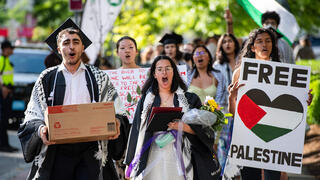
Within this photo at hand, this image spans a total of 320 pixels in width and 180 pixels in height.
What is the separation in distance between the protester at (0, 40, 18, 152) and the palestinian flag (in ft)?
18.2

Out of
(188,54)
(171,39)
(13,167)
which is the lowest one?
(13,167)

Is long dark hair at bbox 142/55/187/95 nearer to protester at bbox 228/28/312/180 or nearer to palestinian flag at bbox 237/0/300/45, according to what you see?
protester at bbox 228/28/312/180

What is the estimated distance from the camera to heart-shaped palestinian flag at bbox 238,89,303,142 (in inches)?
235

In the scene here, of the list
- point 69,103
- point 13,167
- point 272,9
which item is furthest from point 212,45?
point 69,103

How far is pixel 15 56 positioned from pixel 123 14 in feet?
11.9

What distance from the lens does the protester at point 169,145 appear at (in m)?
5.77

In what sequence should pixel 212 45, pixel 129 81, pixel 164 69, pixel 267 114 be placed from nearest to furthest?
pixel 267 114, pixel 164 69, pixel 129 81, pixel 212 45

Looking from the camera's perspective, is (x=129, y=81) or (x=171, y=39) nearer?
(x=129, y=81)

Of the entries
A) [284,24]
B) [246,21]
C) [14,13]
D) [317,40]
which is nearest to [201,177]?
[284,24]

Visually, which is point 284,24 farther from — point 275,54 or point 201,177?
point 201,177

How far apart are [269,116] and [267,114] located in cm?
3

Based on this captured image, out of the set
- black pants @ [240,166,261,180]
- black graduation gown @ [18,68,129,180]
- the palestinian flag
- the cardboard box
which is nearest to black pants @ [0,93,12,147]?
the palestinian flag

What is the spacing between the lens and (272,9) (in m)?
9.14

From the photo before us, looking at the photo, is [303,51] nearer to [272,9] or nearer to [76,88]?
[272,9]
